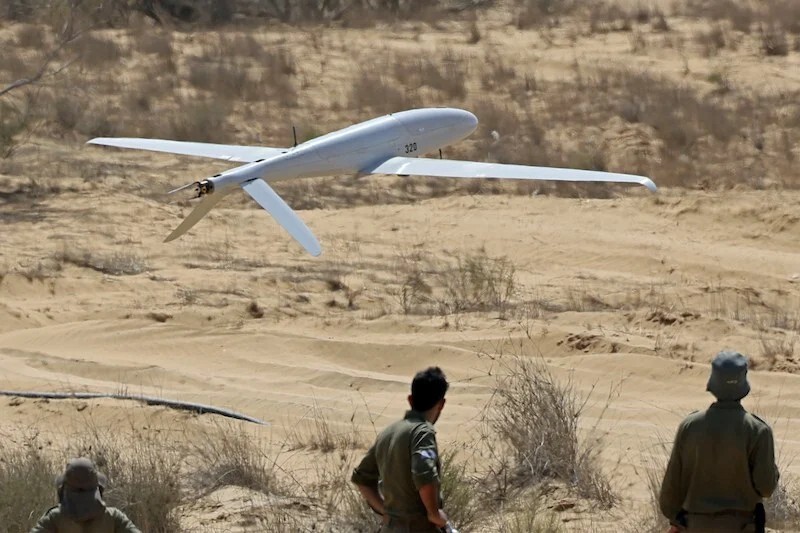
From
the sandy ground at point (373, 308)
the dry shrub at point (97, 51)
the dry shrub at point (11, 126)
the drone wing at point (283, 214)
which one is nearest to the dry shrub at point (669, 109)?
the sandy ground at point (373, 308)

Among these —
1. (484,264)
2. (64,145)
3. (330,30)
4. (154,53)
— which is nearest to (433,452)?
(484,264)

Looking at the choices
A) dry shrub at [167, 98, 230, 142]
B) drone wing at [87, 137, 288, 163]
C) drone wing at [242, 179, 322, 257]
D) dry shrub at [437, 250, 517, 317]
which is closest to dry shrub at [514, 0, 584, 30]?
dry shrub at [167, 98, 230, 142]

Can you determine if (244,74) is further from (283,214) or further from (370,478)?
(370,478)

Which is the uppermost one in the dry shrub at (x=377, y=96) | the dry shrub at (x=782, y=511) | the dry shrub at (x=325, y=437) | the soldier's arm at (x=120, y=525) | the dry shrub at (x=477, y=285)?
the dry shrub at (x=377, y=96)

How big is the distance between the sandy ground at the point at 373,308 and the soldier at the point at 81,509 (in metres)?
3.16

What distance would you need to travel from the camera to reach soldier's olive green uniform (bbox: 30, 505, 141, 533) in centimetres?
569

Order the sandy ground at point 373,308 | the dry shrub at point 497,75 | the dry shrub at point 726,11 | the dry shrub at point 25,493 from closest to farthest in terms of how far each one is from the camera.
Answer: the dry shrub at point 25,493 < the sandy ground at point 373,308 < the dry shrub at point 497,75 < the dry shrub at point 726,11

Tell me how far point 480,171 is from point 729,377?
442 inches

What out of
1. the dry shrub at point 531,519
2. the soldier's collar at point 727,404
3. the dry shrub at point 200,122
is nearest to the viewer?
the soldier's collar at point 727,404

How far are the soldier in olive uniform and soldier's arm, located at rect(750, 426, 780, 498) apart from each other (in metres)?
1.38

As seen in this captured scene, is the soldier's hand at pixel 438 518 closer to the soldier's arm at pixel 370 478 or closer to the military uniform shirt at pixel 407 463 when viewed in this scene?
the military uniform shirt at pixel 407 463

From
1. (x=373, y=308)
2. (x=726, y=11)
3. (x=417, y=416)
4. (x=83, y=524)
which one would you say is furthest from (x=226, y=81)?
(x=83, y=524)

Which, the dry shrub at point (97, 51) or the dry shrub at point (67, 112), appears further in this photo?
the dry shrub at point (97, 51)

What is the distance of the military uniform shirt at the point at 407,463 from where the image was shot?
604 centimetres
